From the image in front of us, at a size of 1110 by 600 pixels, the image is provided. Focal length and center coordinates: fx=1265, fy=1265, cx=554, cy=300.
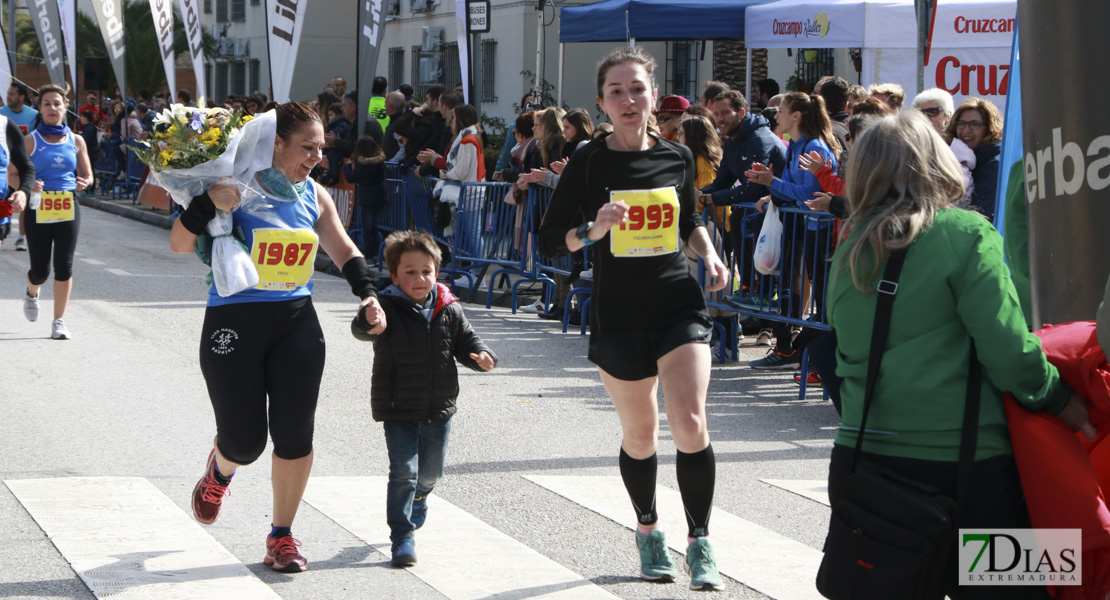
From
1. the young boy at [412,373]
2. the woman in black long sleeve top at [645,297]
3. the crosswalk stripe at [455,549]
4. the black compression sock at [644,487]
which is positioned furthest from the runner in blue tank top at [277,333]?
the black compression sock at [644,487]

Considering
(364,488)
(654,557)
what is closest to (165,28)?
(364,488)

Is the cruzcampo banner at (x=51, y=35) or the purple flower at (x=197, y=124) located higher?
the cruzcampo banner at (x=51, y=35)

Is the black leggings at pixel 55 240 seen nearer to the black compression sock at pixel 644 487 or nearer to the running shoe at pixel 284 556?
the running shoe at pixel 284 556

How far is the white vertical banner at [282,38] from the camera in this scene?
16.7 metres

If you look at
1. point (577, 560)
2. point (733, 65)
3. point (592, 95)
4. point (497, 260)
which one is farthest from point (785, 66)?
point (577, 560)

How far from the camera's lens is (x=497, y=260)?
12.3m

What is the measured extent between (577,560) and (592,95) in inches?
1039

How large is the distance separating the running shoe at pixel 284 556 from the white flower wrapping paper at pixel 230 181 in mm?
977

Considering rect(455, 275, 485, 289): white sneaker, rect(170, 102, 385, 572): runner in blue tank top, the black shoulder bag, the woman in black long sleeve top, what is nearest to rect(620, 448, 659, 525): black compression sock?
the woman in black long sleeve top

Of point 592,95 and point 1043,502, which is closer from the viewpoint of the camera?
point 1043,502

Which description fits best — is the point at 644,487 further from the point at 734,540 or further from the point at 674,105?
the point at 674,105

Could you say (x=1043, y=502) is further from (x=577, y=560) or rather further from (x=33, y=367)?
(x=33, y=367)

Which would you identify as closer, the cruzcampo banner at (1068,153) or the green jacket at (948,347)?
the green jacket at (948,347)

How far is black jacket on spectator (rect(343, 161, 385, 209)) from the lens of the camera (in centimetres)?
1483
